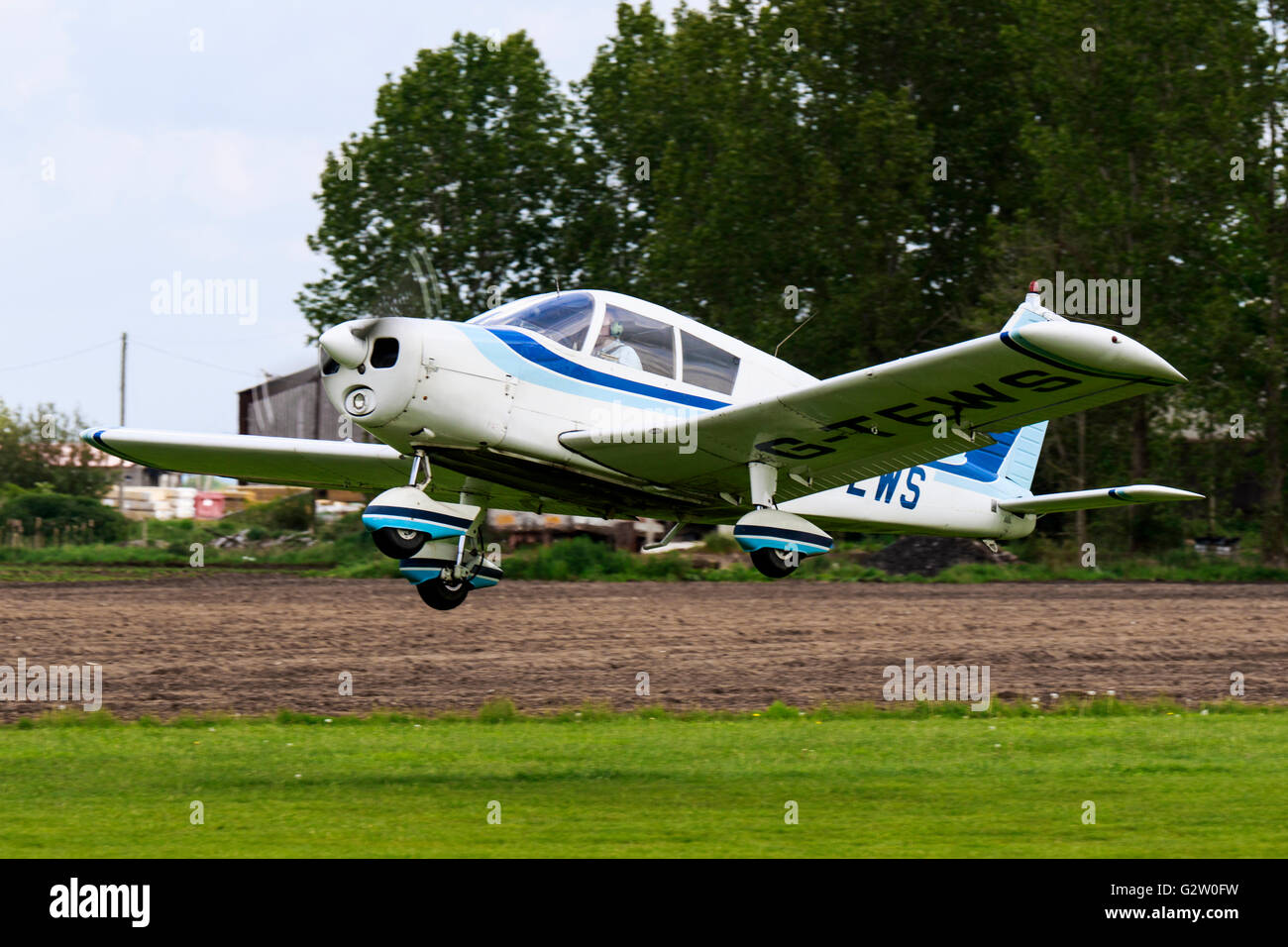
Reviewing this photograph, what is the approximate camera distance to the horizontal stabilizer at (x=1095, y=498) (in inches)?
483

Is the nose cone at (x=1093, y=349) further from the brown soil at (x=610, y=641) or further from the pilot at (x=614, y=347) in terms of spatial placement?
the brown soil at (x=610, y=641)

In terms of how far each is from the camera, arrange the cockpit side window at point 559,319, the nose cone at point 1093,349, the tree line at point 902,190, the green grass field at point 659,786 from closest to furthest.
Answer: the nose cone at point 1093,349
the green grass field at point 659,786
the cockpit side window at point 559,319
the tree line at point 902,190

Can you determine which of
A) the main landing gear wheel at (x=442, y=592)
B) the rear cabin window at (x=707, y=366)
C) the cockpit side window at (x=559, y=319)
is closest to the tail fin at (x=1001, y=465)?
the rear cabin window at (x=707, y=366)

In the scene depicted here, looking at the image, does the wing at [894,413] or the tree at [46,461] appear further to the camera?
the tree at [46,461]

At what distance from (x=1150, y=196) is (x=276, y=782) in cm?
3199

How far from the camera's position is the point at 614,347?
12.0 metres

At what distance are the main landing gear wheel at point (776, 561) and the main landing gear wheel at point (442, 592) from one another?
2672mm

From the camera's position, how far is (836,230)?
42.3 meters

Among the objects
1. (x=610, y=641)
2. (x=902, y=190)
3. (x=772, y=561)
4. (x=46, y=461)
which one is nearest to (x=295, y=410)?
(x=46, y=461)

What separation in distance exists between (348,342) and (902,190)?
35.2 meters

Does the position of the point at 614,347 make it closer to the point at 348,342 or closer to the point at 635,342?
the point at 635,342

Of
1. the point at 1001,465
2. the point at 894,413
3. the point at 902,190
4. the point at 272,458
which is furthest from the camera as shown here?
the point at 902,190

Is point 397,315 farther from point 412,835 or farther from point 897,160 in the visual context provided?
point 897,160

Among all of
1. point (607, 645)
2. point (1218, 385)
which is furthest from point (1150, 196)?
point (607, 645)
